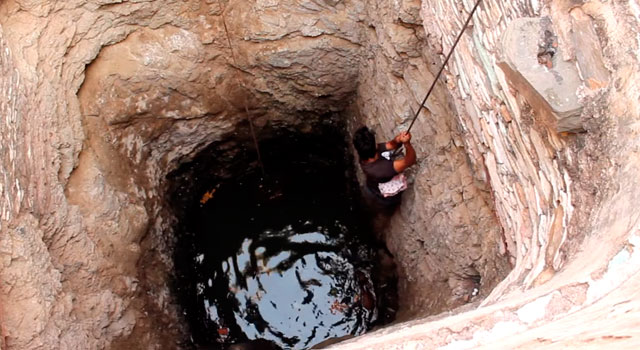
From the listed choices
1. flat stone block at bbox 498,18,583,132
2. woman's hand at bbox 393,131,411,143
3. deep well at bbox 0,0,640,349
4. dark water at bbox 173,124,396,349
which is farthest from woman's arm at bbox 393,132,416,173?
flat stone block at bbox 498,18,583,132

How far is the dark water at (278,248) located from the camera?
14.9 ft

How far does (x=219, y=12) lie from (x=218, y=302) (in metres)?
2.34

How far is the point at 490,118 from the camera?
2799mm

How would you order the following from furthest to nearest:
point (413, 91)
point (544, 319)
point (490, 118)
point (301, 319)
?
point (301, 319), point (413, 91), point (490, 118), point (544, 319)

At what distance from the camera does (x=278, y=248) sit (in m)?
4.83

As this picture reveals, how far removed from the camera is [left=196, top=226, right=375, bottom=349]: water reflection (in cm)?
449

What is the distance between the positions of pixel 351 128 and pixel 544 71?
2.76 m

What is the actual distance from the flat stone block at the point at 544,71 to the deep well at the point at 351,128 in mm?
10

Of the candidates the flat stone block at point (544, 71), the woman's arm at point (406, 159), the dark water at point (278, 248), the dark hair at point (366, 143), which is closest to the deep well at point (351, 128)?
the flat stone block at point (544, 71)

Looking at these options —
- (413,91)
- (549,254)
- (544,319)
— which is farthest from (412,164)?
(544,319)

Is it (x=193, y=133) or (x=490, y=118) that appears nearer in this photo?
(x=490, y=118)

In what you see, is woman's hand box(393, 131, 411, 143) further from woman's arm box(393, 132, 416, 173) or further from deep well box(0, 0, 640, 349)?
deep well box(0, 0, 640, 349)

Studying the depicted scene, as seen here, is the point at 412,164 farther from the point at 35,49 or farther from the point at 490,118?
the point at 35,49

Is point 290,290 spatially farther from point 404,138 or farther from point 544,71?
point 544,71
